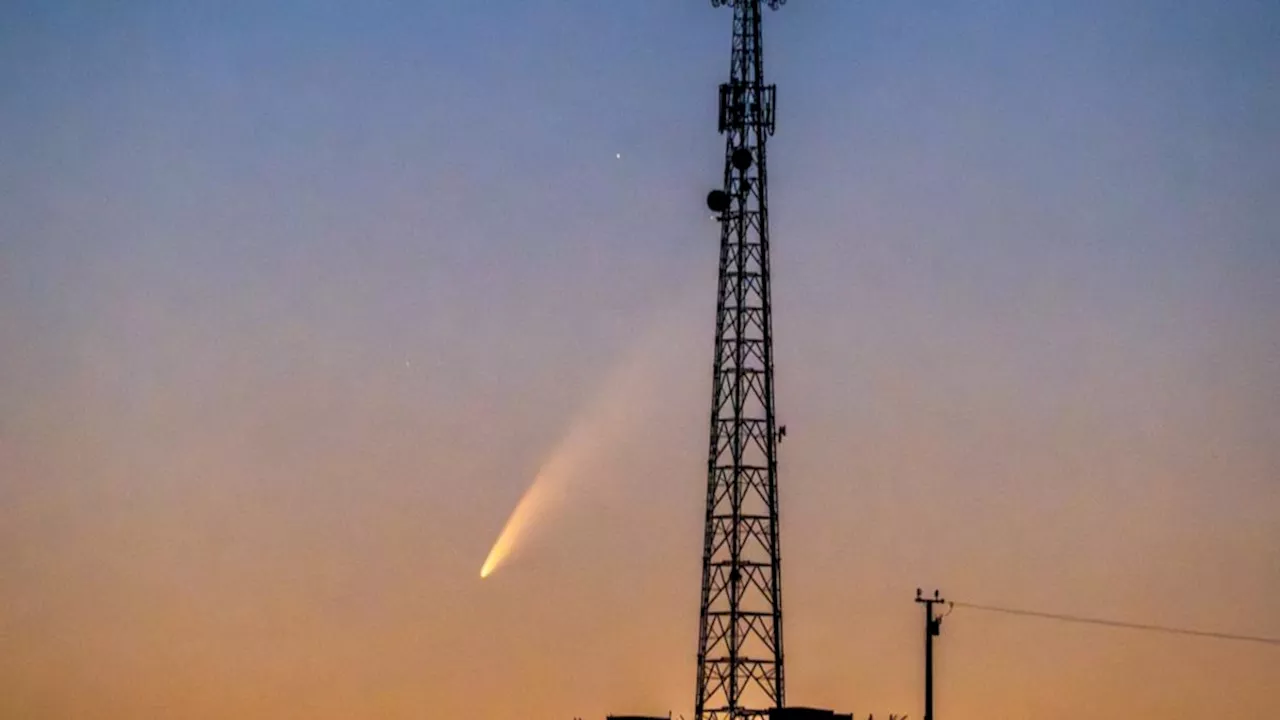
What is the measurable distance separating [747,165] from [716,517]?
14.2 m

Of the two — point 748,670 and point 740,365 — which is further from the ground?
point 740,365

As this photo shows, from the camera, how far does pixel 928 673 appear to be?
6241 cm

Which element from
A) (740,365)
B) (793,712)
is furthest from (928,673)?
(740,365)

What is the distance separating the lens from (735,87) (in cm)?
6419

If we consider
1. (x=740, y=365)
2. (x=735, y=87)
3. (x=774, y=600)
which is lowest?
(x=774, y=600)

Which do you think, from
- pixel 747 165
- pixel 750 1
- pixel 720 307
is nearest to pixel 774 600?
pixel 720 307

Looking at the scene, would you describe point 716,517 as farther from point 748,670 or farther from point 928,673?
point 928,673

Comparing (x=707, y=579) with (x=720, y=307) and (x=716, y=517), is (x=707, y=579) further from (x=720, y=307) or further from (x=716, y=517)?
(x=720, y=307)

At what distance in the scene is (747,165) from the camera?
63.9 meters

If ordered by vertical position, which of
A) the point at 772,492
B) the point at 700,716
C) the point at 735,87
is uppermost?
the point at 735,87

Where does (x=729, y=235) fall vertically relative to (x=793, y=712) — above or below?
above

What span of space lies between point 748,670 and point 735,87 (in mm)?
23223

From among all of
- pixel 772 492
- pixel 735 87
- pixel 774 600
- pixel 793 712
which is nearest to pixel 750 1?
pixel 735 87

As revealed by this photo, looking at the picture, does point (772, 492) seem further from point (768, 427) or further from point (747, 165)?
point (747, 165)
